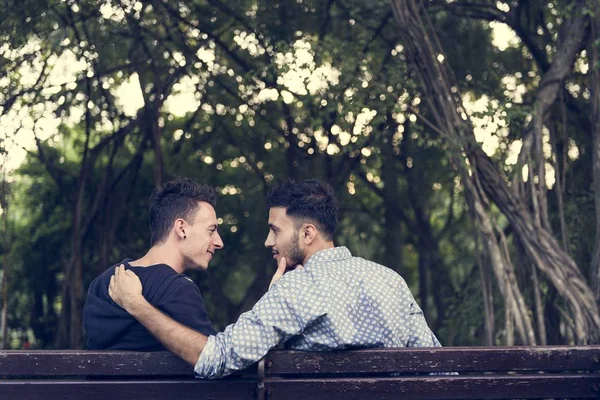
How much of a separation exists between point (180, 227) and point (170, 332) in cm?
66

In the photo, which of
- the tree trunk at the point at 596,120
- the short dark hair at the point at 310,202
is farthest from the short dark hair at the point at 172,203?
the tree trunk at the point at 596,120

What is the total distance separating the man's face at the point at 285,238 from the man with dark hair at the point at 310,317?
0.07 meters

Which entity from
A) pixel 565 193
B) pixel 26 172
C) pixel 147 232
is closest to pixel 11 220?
pixel 26 172

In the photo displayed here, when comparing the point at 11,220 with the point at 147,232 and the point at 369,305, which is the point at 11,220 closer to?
the point at 147,232

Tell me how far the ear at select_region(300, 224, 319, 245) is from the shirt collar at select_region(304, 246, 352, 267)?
216 millimetres

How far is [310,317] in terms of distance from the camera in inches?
117

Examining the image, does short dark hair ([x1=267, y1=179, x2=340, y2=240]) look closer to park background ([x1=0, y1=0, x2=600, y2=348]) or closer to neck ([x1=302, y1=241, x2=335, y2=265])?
neck ([x1=302, y1=241, x2=335, y2=265])

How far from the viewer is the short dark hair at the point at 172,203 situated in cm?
353

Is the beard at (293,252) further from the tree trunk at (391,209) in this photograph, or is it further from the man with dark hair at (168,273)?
the tree trunk at (391,209)

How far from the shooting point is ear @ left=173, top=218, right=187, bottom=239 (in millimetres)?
3500

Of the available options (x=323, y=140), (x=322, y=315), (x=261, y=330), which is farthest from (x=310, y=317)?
(x=323, y=140)

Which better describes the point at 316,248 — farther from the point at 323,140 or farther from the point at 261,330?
the point at 323,140

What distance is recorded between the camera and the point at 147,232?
8289mm

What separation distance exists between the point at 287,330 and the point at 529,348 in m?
0.79
